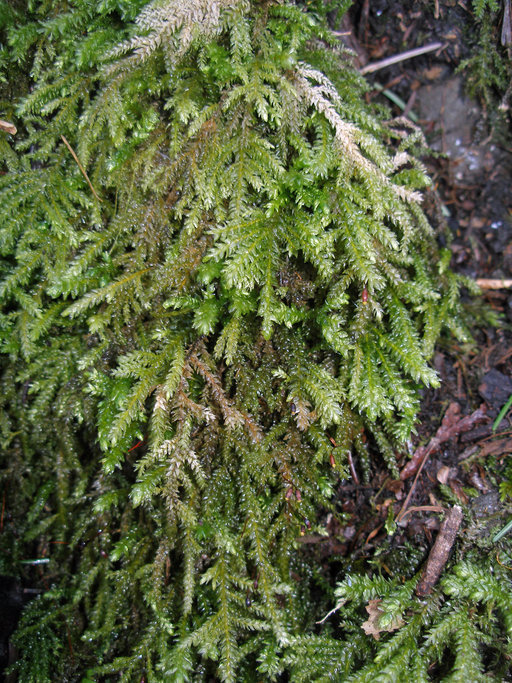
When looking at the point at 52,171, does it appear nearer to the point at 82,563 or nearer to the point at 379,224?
the point at 379,224

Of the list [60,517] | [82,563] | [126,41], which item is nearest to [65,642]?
[82,563]

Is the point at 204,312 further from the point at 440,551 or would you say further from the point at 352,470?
the point at 440,551

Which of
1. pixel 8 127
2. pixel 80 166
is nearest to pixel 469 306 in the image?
pixel 80 166

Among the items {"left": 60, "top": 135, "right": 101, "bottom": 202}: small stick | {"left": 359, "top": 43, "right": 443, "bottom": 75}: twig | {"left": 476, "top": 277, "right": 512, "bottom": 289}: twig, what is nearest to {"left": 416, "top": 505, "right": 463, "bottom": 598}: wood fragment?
{"left": 476, "top": 277, "right": 512, "bottom": 289}: twig

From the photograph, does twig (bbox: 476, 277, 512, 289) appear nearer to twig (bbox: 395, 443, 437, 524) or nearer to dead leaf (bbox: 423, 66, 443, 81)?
twig (bbox: 395, 443, 437, 524)

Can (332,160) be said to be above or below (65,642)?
above
